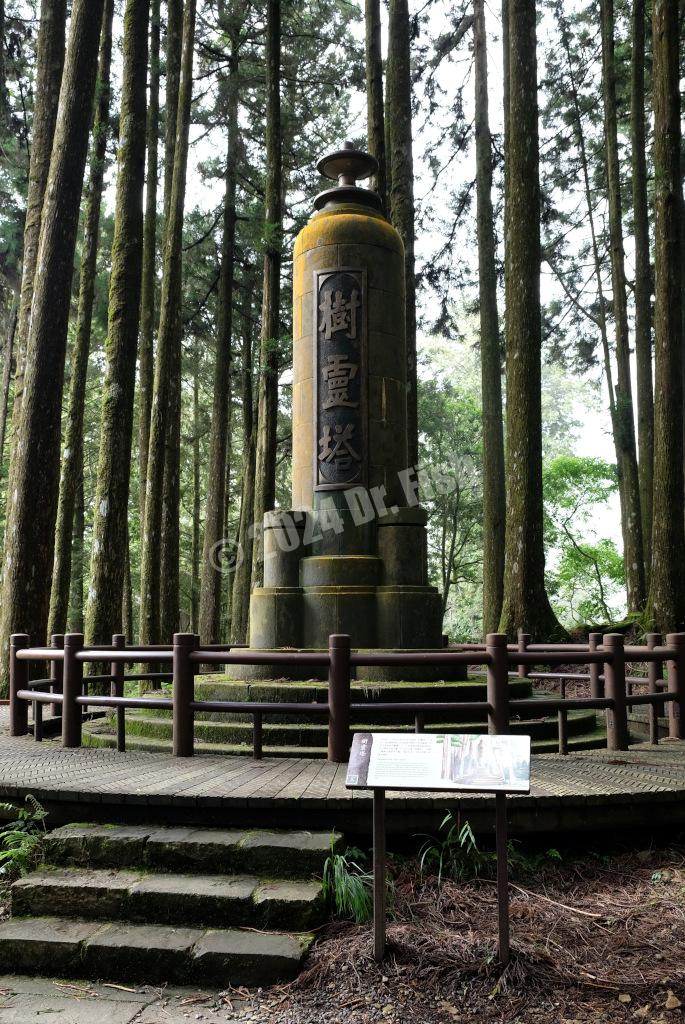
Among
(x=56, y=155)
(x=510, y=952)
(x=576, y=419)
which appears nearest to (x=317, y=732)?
(x=510, y=952)

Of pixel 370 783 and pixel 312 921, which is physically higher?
pixel 370 783

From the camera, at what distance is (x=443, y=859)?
484 centimetres

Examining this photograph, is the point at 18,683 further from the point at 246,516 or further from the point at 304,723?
the point at 246,516

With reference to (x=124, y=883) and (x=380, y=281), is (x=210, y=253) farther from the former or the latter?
(x=124, y=883)

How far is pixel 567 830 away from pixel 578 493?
20.7 metres

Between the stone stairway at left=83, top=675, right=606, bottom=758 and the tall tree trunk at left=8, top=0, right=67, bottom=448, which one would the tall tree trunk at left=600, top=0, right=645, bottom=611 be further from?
the tall tree trunk at left=8, top=0, right=67, bottom=448

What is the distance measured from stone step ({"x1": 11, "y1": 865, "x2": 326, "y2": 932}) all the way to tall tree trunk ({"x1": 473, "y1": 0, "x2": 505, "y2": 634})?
43.3 ft

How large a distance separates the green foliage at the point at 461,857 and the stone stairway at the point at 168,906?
0.65m

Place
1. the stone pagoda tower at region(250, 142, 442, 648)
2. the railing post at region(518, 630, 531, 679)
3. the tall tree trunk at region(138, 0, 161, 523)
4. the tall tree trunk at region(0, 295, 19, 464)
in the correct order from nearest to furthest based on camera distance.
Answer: the stone pagoda tower at region(250, 142, 442, 648) → the railing post at region(518, 630, 531, 679) → the tall tree trunk at region(138, 0, 161, 523) → the tall tree trunk at region(0, 295, 19, 464)

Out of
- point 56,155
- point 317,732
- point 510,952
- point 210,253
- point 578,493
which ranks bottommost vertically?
point 510,952

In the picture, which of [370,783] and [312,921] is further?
[312,921]


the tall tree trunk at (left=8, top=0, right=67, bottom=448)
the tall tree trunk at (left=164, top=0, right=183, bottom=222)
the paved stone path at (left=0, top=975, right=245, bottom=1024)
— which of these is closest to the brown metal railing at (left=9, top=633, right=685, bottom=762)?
the paved stone path at (left=0, top=975, right=245, bottom=1024)

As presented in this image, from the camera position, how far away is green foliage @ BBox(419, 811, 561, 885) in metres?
4.76

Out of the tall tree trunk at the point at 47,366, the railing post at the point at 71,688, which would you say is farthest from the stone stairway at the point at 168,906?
the tall tree trunk at the point at 47,366
